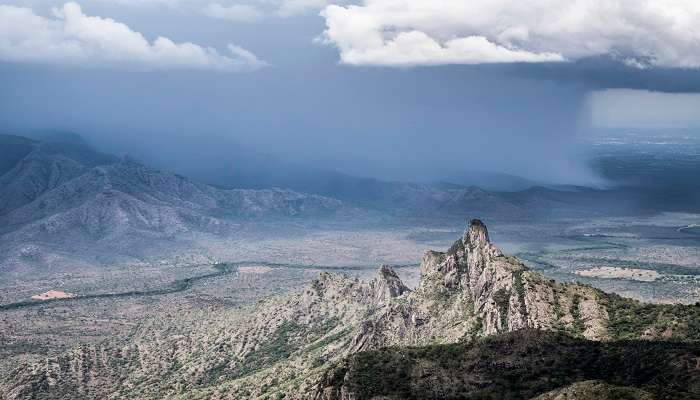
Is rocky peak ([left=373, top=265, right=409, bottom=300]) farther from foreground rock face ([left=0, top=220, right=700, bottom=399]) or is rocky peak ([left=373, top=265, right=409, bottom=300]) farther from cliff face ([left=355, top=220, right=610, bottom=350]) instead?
cliff face ([left=355, top=220, right=610, bottom=350])

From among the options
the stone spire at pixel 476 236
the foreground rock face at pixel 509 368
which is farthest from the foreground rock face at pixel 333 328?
the foreground rock face at pixel 509 368

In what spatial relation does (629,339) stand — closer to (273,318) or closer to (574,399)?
(574,399)

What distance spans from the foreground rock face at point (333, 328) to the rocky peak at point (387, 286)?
0.19 meters

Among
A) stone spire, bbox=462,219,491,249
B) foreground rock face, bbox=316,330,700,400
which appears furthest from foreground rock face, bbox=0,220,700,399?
foreground rock face, bbox=316,330,700,400

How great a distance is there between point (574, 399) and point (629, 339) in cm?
2075

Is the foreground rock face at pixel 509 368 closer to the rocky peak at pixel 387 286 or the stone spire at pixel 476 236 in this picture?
the stone spire at pixel 476 236

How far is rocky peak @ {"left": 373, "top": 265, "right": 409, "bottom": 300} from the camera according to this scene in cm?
12898

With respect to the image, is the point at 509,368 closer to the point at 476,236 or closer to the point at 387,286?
the point at 476,236

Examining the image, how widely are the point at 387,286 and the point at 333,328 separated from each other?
1094 centimetres

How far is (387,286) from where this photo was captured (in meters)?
130

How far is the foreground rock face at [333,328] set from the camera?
277 ft

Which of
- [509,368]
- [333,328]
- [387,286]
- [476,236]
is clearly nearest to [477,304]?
[476,236]

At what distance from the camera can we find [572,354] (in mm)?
70188

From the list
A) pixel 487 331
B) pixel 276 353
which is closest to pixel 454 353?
pixel 487 331
